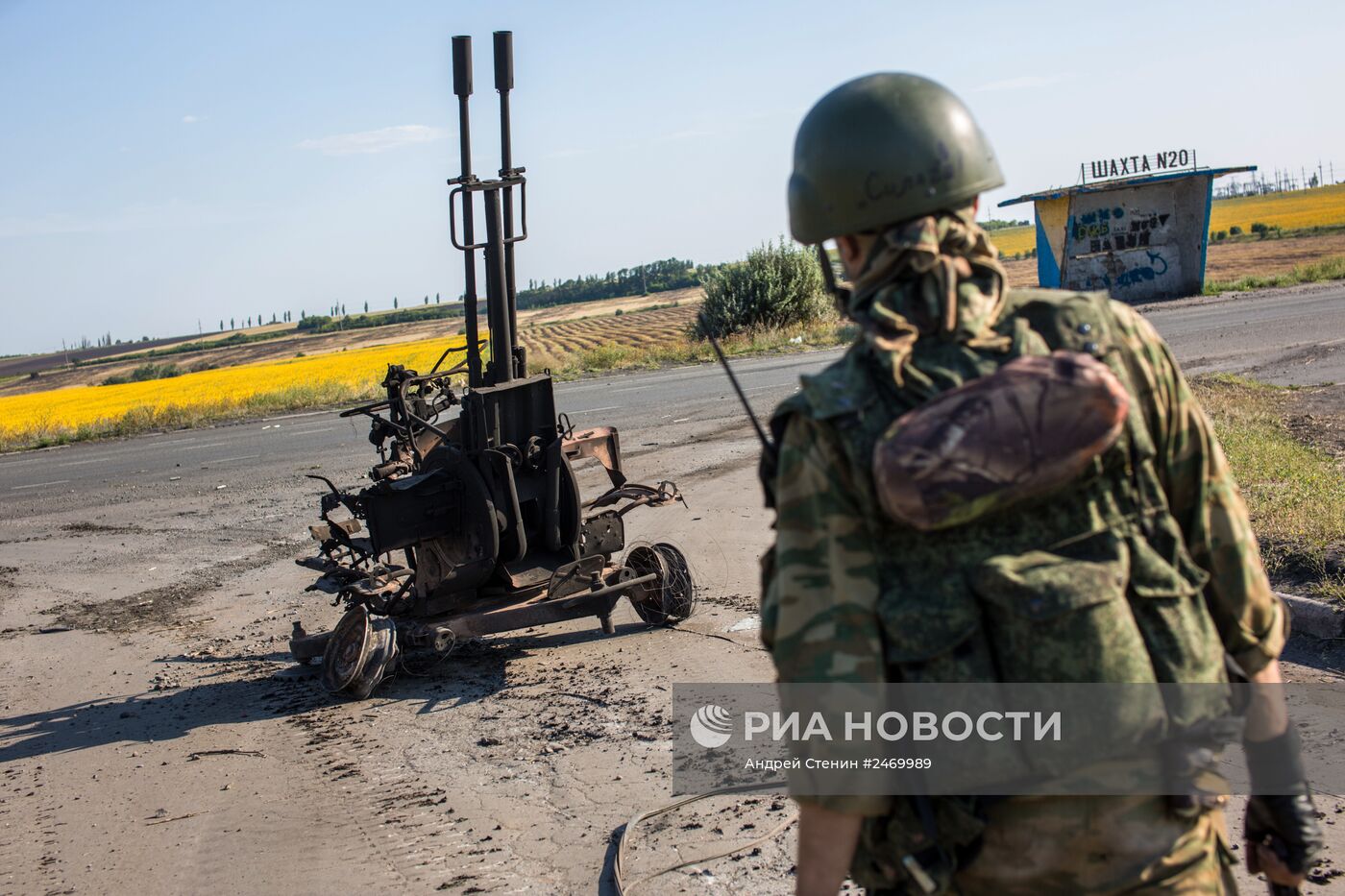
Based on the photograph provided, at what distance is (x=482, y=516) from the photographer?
6812 millimetres

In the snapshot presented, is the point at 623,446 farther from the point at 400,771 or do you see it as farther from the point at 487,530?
the point at 400,771

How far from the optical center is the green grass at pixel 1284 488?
20.6 feet

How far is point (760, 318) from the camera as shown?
32.8 metres

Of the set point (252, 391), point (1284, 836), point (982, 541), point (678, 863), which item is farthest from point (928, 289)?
point (252, 391)

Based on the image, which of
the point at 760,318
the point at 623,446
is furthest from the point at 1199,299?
the point at 623,446

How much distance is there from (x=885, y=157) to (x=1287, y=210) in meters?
92.5

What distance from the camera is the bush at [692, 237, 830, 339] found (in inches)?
1286

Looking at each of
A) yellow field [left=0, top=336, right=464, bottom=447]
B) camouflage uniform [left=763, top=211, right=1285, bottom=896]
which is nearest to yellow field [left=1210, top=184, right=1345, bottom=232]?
yellow field [left=0, top=336, right=464, bottom=447]

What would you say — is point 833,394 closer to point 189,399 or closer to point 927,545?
point 927,545

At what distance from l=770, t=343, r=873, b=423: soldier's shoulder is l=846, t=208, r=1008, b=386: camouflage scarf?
43mm

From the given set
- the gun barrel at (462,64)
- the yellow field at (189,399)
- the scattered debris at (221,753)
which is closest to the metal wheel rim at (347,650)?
the scattered debris at (221,753)

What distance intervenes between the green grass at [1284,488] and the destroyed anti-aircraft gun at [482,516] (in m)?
3.32

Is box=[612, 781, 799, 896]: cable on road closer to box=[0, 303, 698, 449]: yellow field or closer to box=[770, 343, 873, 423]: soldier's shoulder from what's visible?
box=[770, 343, 873, 423]: soldier's shoulder

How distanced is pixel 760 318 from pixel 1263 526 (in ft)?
Answer: 85.7
